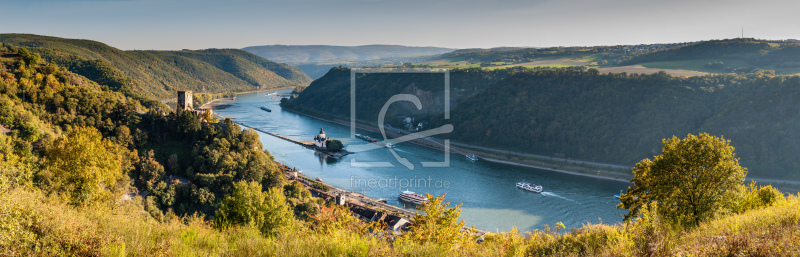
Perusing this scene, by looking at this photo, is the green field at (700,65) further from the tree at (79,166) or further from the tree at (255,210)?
the tree at (79,166)

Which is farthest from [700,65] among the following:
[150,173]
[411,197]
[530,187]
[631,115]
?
[150,173]

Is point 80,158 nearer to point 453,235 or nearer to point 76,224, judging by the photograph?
point 76,224

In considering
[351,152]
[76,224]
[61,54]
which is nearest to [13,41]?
[61,54]

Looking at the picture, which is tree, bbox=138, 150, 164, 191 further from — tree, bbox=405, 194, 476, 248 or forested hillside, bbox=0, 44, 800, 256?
tree, bbox=405, 194, 476, 248
